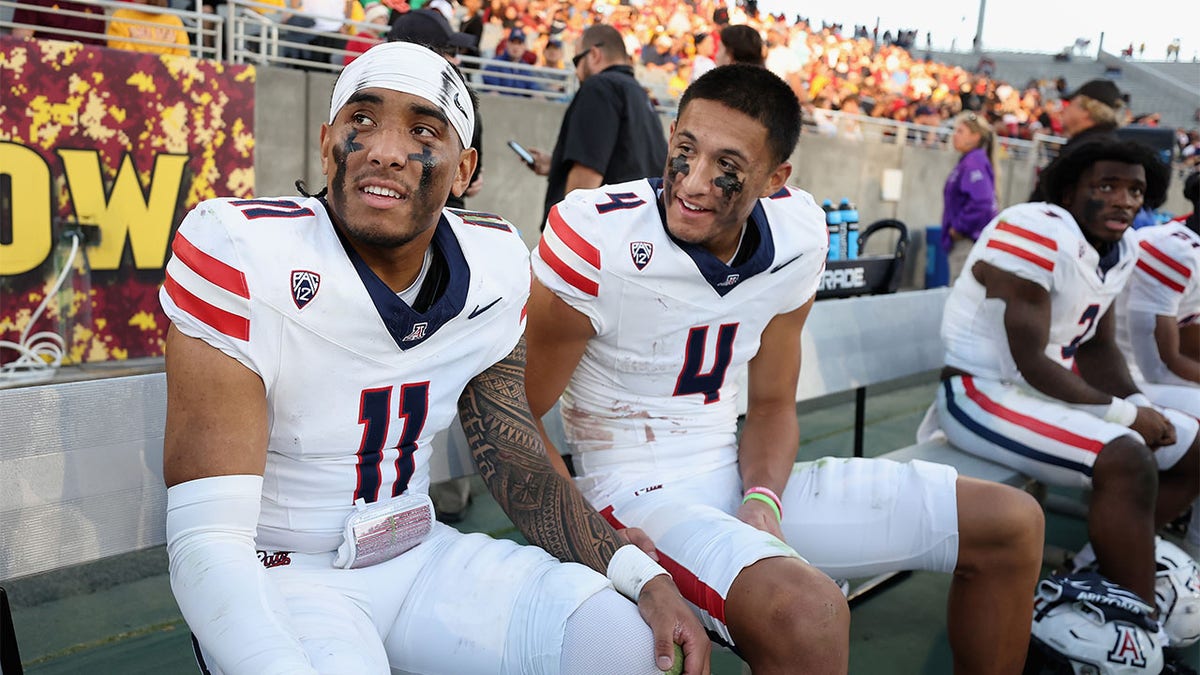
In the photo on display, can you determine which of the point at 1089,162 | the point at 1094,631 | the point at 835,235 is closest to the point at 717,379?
the point at 1094,631

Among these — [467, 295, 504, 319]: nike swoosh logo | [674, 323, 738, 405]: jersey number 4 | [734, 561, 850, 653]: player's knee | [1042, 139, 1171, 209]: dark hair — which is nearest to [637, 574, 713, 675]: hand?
[734, 561, 850, 653]: player's knee

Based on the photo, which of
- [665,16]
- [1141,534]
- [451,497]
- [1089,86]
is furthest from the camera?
[665,16]

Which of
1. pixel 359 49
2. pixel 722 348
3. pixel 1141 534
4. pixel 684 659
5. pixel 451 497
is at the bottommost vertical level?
pixel 451 497

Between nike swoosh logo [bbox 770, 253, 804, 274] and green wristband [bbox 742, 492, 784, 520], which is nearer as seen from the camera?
green wristband [bbox 742, 492, 784, 520]

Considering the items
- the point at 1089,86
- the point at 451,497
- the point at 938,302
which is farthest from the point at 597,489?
the point at 1089,86

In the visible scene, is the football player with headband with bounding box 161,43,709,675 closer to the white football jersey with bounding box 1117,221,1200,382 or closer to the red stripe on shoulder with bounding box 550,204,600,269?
the red stripe on shoulder with bounding box 550,204,600,269

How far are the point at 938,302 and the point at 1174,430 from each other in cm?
128

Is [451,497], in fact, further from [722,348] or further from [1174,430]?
[1174,430]

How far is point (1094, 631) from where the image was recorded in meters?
2.80

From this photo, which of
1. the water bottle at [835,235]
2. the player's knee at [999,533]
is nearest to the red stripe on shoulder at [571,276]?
the player's knee at [999,533]

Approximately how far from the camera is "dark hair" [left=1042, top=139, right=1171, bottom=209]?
3.71 m

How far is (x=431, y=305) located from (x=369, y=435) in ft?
0.90

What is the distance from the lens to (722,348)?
2529 mm

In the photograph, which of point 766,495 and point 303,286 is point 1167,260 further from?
point 303,286
